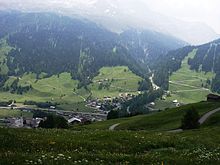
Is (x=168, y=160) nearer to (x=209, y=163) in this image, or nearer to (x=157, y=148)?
(x=209, y=163)

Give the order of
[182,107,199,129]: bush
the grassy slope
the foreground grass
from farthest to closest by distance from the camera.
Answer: the grassy slope < [182,107,199,129]: bush < the foreground grass

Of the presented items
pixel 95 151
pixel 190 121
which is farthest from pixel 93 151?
pixel 190 121

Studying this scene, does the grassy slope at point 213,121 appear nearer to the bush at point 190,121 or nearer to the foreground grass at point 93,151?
the bush at point 190,121

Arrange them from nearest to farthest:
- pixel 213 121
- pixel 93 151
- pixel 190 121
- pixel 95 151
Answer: pixel 95 151, pixel 93 151, pixel 190 121, pixel 213 121

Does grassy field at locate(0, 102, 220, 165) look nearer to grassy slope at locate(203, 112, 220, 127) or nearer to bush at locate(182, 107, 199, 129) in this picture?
bush at locate(182, 107, 199, 129)

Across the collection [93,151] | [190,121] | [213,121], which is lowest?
[213,121]

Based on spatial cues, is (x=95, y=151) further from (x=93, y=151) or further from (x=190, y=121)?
(x=190, y=121)

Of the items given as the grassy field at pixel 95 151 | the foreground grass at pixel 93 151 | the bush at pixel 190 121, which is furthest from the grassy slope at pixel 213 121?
the foreground grass at pixel 93 151

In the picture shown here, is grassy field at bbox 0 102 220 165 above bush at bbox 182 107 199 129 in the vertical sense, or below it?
above

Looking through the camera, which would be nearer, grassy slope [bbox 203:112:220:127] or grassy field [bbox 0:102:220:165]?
grassy field [bbox 0:102:220:165]

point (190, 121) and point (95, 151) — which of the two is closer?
point (95, 151)

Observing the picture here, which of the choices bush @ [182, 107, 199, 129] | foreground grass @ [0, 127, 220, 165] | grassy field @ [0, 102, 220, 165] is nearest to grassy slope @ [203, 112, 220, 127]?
bush @ [182, 107, 199, 129]

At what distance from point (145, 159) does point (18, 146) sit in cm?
845

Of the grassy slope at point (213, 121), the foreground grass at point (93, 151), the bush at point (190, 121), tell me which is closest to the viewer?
the foreground grass at point (93, 151)
